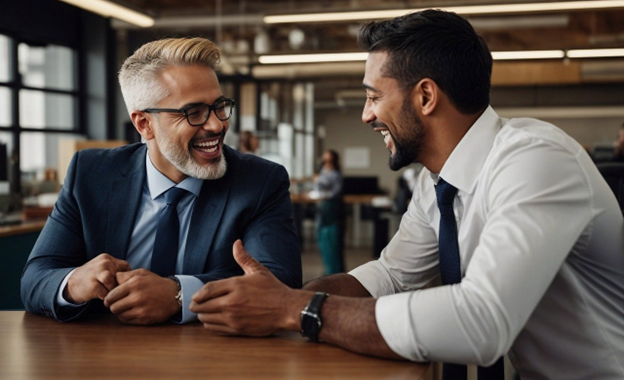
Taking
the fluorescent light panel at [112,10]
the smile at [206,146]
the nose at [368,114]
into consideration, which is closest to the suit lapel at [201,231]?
the smile at [206,146]

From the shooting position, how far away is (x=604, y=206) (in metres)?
1.36

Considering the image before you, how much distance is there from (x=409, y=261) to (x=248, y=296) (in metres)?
0.61

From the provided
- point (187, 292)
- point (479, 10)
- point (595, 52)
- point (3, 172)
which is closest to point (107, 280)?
point (187, 292)

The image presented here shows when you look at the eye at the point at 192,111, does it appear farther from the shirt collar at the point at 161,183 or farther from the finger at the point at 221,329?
the finger at the point at 221,329

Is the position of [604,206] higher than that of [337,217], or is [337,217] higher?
[604,206]

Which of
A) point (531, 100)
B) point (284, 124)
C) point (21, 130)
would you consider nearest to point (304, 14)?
point (21, 130)

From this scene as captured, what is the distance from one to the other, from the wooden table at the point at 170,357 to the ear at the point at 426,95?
603 millimetres

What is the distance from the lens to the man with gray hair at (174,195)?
1825mm

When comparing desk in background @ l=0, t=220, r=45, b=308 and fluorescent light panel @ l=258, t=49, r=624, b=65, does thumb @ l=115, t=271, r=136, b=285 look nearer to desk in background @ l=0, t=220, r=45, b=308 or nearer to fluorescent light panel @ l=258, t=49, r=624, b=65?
desk in background @ l=0, t=220, r=45, b=308

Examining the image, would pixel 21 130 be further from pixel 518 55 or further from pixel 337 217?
pixel 518 55

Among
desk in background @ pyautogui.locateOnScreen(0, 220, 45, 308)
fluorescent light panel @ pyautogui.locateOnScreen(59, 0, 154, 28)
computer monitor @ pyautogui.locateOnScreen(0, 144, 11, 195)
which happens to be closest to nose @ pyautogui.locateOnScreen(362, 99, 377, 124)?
desk in background @ pyautogui.locateOnScreen(0, 220, 45, 308)

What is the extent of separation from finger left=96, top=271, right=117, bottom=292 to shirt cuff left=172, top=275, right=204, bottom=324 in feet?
0.50

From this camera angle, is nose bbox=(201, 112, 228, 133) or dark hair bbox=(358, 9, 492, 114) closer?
dark hair bbox=(358, 9, 492, 114)

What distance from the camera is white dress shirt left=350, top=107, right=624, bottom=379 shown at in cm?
117
